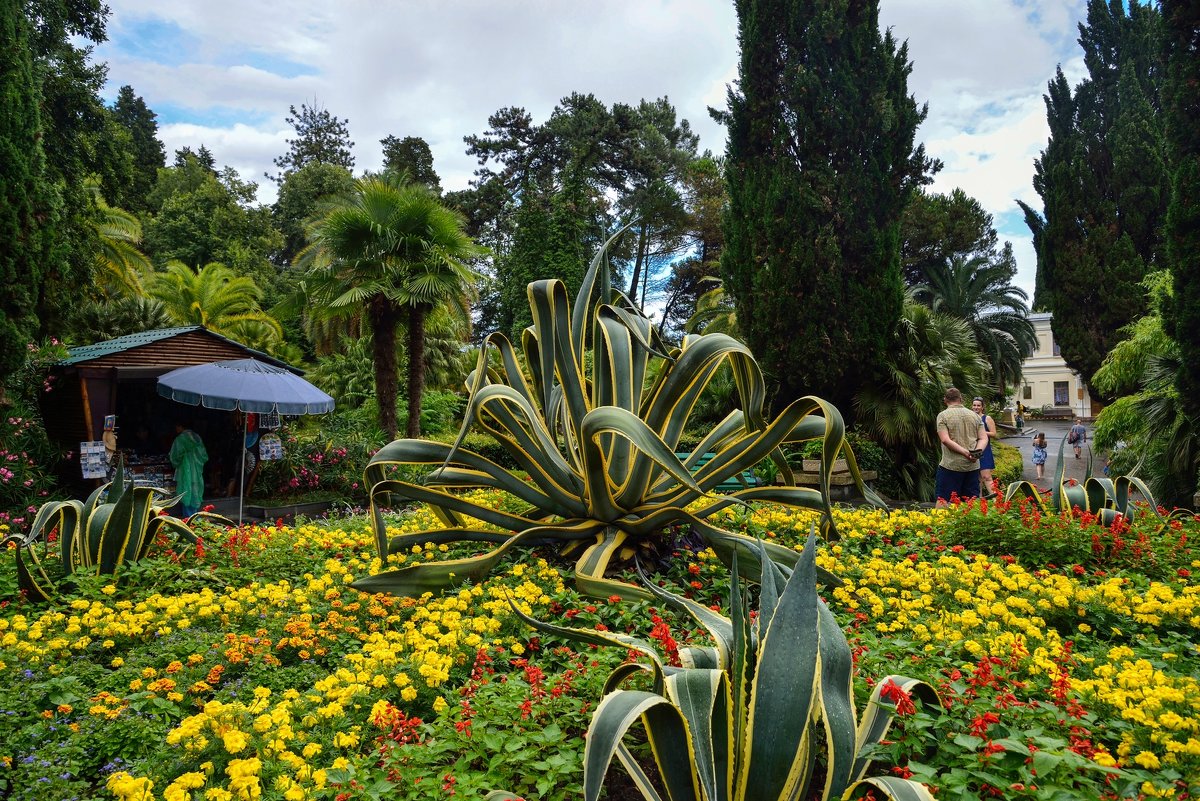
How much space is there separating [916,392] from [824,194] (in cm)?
343

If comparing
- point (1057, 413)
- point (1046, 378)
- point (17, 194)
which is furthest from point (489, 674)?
point (1046, 378)

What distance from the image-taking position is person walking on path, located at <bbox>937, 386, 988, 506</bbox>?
6379 millimetres

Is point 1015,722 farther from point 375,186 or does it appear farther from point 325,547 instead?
point 375,186

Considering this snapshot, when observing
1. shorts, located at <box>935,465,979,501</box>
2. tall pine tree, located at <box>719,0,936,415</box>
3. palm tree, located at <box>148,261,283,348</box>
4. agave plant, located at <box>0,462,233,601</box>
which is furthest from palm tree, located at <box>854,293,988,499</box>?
palm tree, located at <box>148,261,283,348</box>

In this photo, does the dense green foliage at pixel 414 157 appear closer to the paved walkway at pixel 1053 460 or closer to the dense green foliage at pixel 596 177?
the dense green foliage at pixel 596 177

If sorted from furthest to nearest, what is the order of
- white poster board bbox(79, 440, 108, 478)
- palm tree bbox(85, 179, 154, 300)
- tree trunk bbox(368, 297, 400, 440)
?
palm tree bbox(85, 179, 154, 300), tree trunk bbox(368, 297, 400, 440), white poster board bbox(79, 440, 108, 478)

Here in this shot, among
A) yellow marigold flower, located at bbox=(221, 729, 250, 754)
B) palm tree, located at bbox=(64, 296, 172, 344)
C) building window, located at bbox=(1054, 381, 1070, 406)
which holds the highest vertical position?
palm tree, located at bbox=(64, 296, 172, 344)

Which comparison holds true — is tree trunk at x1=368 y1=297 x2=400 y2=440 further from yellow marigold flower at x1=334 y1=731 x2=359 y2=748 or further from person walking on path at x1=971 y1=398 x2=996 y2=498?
yellow marigold flower at x1=334 y1=731 x2=359 y2=748

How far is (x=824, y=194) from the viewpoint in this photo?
11391 millimetres

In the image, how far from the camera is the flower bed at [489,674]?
1.64 m

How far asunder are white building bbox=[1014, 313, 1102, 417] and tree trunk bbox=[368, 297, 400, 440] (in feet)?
139

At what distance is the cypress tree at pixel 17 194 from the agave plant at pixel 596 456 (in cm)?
627

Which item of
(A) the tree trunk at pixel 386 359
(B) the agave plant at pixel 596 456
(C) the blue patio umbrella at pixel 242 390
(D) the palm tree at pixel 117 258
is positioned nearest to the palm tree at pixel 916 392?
(B) the agave plant at pixel 596 456

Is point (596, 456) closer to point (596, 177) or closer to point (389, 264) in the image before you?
point (389, 264)
